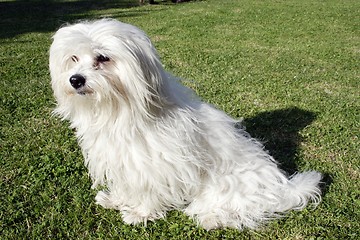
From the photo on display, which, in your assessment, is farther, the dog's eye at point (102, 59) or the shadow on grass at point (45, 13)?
the shadow on grass at point (45, 13)

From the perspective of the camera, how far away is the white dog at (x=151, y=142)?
8.39 feet

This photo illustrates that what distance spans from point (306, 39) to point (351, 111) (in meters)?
5.13

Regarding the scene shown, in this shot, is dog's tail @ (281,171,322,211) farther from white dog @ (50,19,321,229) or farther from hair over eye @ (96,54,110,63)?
hair over eye @ (96,54,110,63)

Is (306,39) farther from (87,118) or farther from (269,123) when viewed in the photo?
(87,118)

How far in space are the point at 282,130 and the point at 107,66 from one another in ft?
9.00

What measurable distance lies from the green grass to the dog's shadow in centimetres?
1

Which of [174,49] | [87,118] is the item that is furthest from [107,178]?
[174,49]

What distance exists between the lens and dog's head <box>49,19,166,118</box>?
2502 mm

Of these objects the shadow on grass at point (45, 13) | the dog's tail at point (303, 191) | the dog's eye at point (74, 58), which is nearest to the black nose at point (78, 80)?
the dog's eye at point (74, 58)

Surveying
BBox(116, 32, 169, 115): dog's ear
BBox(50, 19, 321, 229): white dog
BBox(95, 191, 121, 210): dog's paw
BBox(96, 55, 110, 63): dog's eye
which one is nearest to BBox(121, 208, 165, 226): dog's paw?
BBox(50, 19, 321, 229): white dog

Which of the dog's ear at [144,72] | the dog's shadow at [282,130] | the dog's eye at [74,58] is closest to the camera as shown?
the dog's ear at [144,72]

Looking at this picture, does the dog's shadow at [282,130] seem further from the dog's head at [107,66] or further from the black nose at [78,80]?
the black nose at [78,80]

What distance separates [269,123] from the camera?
15.9 ft

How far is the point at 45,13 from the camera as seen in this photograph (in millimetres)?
14602
